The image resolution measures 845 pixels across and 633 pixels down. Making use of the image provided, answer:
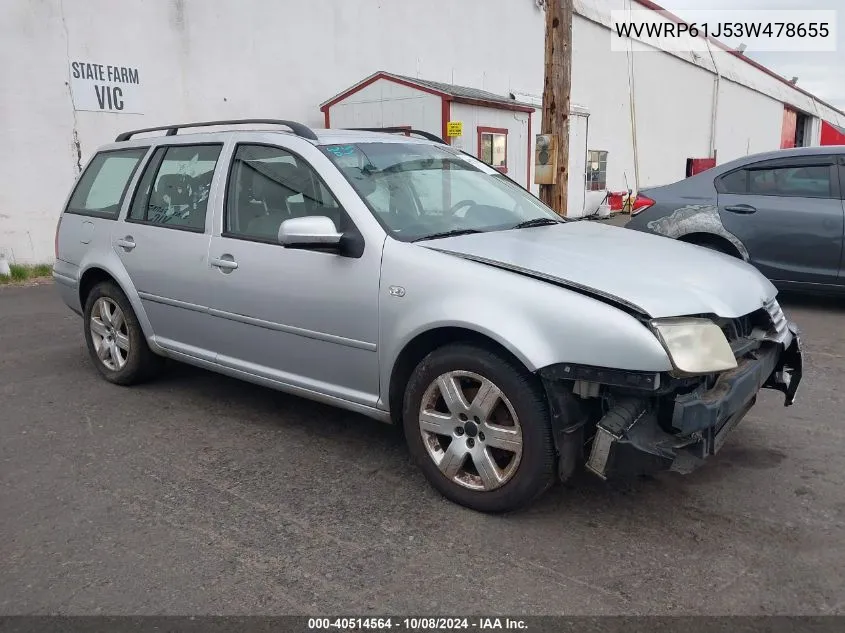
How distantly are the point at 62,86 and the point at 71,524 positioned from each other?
7.85 meters

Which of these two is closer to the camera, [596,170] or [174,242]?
[174,242]

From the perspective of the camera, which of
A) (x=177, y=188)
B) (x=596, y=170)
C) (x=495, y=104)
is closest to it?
(x=177, y=188)

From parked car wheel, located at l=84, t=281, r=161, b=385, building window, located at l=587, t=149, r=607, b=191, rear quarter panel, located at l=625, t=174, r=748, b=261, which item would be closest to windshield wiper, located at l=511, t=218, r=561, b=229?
parked car wheel, located at l=84, t=281, r=161, b=385

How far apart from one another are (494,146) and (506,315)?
31.3 ft

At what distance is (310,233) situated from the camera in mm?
3217

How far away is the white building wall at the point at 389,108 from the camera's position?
10719 millimetres

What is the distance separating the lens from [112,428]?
13.5 ft

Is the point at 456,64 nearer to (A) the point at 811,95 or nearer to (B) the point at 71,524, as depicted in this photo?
(B) the point at 71,524

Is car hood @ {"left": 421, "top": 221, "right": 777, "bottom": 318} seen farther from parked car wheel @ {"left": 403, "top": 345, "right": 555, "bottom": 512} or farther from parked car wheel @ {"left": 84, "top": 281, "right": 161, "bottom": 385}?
parked car wheel @ {"left": 84, "top": 281, "right": 161, "bottom": 385}

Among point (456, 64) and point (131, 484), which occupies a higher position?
point (456, 64)

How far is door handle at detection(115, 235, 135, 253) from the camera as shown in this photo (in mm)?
4508

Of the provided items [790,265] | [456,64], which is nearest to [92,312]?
[790,265]

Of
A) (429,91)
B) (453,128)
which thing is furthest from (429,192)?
(429,91)

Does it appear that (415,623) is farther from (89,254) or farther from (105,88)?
(105,88)
